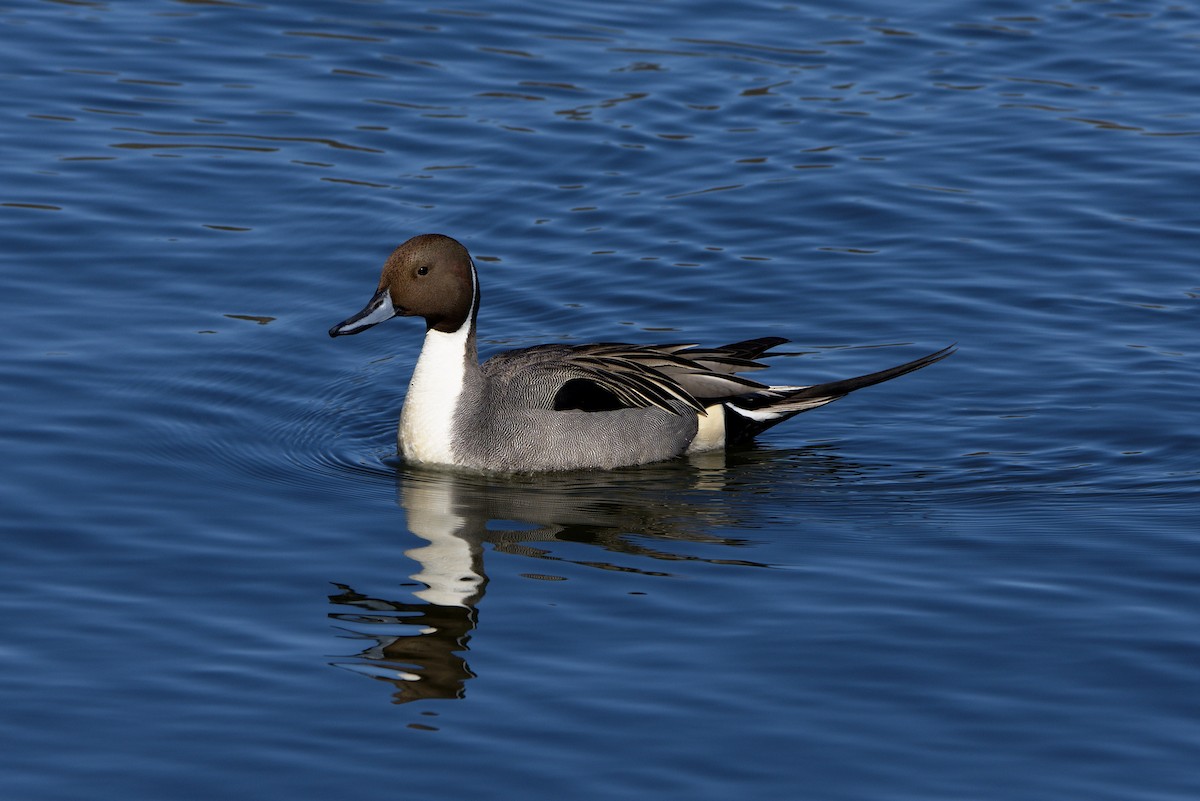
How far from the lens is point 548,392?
9.50 metres

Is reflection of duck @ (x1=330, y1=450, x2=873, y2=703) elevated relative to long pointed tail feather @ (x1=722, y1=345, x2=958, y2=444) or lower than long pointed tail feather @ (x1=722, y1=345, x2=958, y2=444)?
lower

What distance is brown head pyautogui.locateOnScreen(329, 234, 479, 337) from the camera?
9.36 metres

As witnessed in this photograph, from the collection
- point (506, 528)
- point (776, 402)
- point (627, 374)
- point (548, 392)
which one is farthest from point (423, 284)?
point (776, 402)

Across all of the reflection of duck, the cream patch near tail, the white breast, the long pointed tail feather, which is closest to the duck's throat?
the white breast

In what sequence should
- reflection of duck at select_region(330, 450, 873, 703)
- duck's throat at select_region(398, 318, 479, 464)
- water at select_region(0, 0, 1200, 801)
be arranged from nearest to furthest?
water at select_region(0, 0, 1200, 801)
reflection of duck at select_region(330, 450, 873, 703)
duck's throat at select_region(398, 318, 479, 464)

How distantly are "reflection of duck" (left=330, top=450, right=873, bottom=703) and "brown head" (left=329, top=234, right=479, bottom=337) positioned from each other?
2.50ft

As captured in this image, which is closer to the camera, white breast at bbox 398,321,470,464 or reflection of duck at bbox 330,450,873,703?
reflection of duck at bbox 330,450,873,703

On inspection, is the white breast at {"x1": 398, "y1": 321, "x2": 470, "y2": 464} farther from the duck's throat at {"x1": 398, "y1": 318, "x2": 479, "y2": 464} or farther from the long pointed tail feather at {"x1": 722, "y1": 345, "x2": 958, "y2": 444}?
the long pointed tail feather at {"x1": 722, "y1": 345, "x2": 958, "y2": 444}

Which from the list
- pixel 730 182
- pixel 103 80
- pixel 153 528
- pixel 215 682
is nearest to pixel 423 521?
pixel 153 528

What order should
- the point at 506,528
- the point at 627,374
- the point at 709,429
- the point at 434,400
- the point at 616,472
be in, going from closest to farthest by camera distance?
the point at 506,528 < the point at 434,400 < the point at 616,472 < the point at 627,374 < the point at 709,429

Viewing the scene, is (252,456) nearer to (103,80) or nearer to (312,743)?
(312,743)

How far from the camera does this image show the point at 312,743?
634 cm

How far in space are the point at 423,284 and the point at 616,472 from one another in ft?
4.30

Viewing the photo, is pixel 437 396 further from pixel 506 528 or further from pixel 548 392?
pixel 506 528
